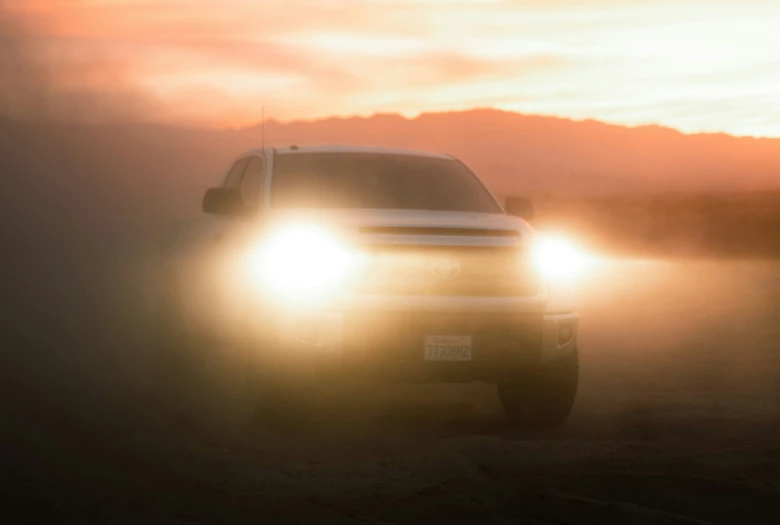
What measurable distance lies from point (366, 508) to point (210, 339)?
384 centimetres

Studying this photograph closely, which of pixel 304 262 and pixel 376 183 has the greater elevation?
pixel 376 183

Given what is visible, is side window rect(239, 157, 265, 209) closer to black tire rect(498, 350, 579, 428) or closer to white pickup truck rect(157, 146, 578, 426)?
white pickup truck rect(157, 146, 578, 426)

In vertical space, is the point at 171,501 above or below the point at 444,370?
below

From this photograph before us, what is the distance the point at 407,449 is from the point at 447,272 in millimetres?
1120

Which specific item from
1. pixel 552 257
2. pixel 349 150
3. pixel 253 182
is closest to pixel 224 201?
pixel 253 182

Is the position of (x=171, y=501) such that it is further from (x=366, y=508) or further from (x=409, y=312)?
(x=409, y=312)

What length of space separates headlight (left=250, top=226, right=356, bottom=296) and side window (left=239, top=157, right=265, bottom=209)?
3.64 feet

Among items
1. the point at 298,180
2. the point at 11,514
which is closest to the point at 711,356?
the point at 298,180

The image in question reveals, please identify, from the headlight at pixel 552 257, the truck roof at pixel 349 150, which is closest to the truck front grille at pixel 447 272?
the headlight at pixel 552 257

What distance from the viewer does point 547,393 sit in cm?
960

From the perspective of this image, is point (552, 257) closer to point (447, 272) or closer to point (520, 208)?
point (447, 272)

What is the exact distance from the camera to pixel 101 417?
30.8ft

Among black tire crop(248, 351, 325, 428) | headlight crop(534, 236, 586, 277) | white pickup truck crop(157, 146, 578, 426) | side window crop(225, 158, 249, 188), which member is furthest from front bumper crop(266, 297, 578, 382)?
side window crop(225, 158, 249, 188)

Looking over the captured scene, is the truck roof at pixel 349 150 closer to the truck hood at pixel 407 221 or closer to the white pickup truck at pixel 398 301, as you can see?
the white pickup truck at pixel 398 301
